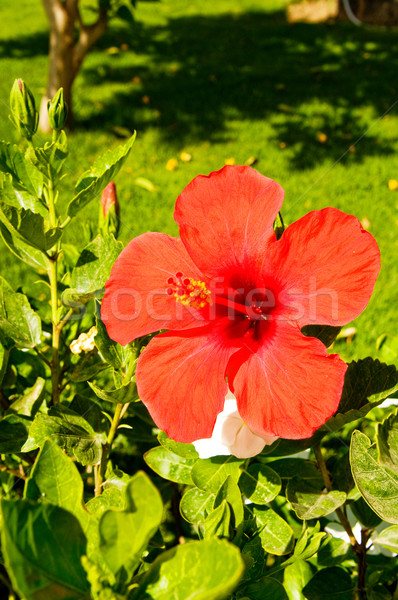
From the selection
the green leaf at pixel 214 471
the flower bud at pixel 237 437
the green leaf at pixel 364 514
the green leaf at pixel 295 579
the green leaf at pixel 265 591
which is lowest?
A: the green leaf at pixel 295 579

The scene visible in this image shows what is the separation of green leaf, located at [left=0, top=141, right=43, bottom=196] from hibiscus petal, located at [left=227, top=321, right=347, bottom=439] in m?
0.65

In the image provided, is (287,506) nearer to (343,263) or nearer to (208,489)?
(208,489)

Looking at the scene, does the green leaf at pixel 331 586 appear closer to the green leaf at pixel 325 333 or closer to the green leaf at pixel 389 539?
the green leaf at pixel 389 539

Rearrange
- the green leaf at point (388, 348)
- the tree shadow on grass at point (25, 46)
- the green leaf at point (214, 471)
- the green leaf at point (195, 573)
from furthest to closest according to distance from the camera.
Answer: the tree shadow on grass at point (25, 46) → the green leaf at point (388, 348) → the green leaf at point (214, 471) → the green leaf at point (195, 573)

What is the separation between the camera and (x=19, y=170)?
1.29 m

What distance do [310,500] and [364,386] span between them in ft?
0.89

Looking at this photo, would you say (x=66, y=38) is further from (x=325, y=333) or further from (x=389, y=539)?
(x=389, y=539)

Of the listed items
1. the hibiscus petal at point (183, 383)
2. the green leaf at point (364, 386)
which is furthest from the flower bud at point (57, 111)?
the green leaf at point (364, 386)

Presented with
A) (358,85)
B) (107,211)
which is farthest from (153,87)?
(107,211)

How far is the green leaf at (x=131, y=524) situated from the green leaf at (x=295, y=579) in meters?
0.69

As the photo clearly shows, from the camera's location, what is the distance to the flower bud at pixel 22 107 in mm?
1298

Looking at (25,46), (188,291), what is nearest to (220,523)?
(188,291)

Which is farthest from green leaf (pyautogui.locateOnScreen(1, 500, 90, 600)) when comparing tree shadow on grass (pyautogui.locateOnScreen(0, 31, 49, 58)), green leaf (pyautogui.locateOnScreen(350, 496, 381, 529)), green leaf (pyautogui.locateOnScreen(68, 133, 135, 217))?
tree shadow on grass (pyautogui.locateOnScreen(0, 31, 49, 58))

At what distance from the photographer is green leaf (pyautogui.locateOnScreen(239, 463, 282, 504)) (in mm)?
1174
